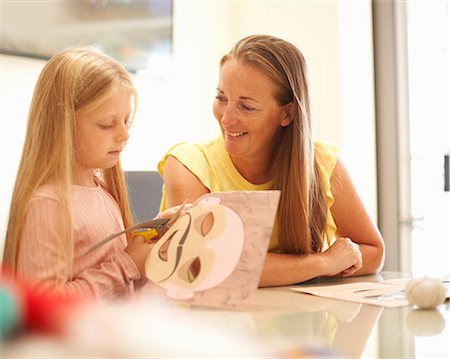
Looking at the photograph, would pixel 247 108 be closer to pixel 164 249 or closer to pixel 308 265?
pixel 308 265

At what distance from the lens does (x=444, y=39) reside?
3072 millimetres

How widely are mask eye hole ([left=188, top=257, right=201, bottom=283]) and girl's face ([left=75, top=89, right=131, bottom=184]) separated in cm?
33

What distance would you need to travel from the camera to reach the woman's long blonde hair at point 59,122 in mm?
1066

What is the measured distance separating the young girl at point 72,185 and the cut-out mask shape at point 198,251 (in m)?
0.14

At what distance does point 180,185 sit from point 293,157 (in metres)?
0.28

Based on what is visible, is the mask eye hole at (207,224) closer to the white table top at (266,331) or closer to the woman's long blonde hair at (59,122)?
the white table top at (266,331)

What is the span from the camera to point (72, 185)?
1.19 meters

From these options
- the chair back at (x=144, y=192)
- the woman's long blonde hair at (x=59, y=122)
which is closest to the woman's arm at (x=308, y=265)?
the woman's long blonde hair at (x=59, y=122)

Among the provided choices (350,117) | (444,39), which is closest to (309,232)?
(350,117)

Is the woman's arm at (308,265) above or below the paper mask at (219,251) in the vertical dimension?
below

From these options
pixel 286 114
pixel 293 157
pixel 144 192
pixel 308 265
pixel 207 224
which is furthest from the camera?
pixel 144 192

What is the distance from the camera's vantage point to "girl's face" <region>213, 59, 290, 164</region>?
5.02ft

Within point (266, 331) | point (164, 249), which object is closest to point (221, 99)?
point (164, 249)

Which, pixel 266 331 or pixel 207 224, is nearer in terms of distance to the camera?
pixel 266 331
